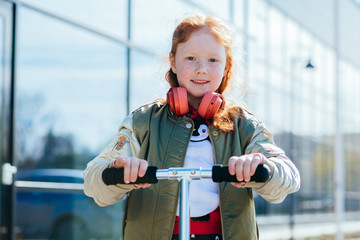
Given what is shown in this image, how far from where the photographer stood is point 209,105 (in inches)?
105

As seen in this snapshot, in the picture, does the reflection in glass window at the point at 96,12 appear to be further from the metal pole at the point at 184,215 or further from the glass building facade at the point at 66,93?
the metal pole at the point at 184,215

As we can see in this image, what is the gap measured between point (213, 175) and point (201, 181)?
0.59 metres

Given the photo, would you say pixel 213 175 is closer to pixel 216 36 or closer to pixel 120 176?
pixel 120 176

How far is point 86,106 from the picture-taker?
7.07 metres

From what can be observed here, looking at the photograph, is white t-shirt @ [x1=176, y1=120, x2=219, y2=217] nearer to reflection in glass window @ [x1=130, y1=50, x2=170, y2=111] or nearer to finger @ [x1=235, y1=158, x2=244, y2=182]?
finger @ [x1=235, y1=158, x2=244, y2=182]

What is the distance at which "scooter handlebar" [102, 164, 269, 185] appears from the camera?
6.75ft

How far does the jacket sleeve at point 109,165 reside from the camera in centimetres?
243

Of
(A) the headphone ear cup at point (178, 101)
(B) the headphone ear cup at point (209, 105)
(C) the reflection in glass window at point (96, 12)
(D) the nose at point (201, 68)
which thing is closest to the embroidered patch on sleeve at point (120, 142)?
(A) the headphone ear cup at point (178, 101)

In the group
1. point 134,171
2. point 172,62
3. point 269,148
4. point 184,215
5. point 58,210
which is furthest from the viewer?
point 58,210

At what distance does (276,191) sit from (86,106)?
4.91m

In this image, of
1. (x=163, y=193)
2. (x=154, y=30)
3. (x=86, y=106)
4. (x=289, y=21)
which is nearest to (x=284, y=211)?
(x=289, y=21)

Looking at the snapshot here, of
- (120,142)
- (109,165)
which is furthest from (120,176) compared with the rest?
(120,142)

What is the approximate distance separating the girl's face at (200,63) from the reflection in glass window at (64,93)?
11.6ft

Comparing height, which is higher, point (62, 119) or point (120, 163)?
point (62, 119)
